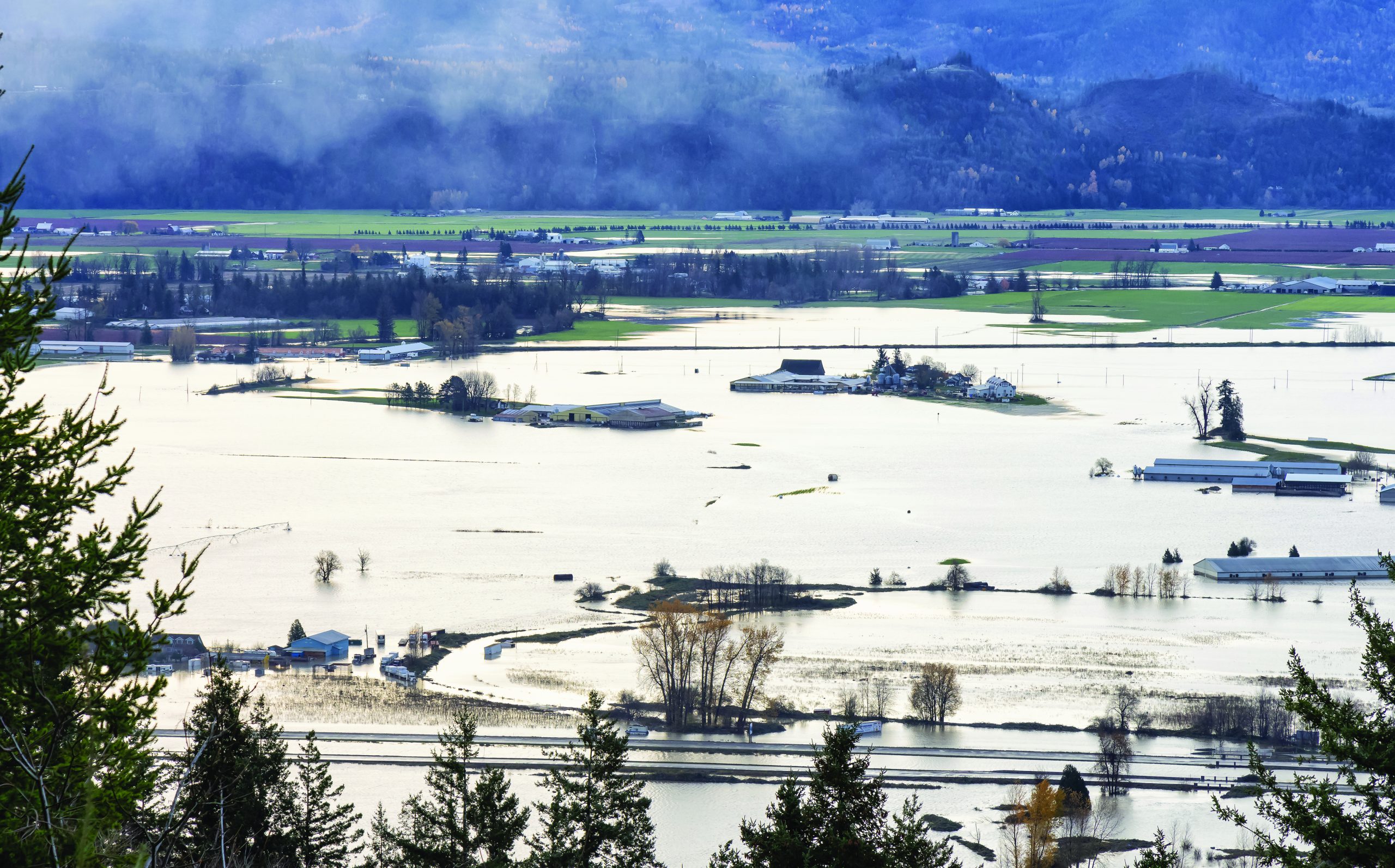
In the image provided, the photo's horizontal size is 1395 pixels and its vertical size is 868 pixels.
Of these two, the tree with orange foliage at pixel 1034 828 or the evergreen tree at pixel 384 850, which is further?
the tree with orange foliage at pixel 1034 828

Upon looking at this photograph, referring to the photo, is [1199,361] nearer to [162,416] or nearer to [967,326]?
[967,326]

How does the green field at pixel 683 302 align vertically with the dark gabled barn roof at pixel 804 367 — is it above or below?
above

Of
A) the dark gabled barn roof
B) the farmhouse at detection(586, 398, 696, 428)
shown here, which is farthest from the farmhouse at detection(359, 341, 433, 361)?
the farmhouse at detection(586, 398, 696, 428)

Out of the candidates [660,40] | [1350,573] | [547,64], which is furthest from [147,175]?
[1350,573]

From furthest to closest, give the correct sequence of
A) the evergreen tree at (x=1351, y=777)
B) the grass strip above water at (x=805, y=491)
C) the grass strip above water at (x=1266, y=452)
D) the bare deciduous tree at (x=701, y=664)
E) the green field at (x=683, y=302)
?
1. the green field at (x=683, y=302)
2. the grass strip above water at (x=1266, y=452)
3. the grass strip above water at (x=805, y=491)
4. the bare deciduous tree at (x=701, y=664)
5. the evergreen tree at (x=1351, y=777)

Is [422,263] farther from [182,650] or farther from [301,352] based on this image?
[182,650]

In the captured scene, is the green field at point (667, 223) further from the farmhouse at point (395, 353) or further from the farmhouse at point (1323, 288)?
the farmhouse at point (395, 353)

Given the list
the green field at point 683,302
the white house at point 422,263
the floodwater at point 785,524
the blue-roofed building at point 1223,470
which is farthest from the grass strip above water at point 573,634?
the white house at point 422,263

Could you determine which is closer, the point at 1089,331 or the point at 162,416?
the point at 162,416
